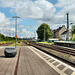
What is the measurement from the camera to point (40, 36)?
303ft

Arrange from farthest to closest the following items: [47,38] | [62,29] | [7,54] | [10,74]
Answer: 1. [62,29]
2. [47,38]
3. [7,54]
4. [10,74]

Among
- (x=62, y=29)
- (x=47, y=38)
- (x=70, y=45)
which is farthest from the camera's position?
(x=62, y=29)

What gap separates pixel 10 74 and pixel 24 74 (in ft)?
2.96

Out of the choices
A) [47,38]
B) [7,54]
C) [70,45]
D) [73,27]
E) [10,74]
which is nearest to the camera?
[10,74]

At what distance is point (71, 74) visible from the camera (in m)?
7.64

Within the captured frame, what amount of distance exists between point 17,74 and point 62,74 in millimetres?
2964

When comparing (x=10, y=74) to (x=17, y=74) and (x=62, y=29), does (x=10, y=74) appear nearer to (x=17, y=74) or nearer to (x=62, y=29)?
(x=17, y=74)

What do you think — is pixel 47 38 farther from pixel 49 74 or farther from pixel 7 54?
pixel 49 74

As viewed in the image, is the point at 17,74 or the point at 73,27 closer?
the point at 17,74

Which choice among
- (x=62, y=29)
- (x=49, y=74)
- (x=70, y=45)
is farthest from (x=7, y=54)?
(x=62, y=29)

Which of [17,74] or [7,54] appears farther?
[7,54]

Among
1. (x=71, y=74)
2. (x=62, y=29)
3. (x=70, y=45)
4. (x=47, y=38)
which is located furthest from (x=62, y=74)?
(x=62, y=29)

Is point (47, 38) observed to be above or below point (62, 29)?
below

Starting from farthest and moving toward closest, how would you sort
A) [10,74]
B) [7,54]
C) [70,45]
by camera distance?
[70,45], [7,54], [10,74]
